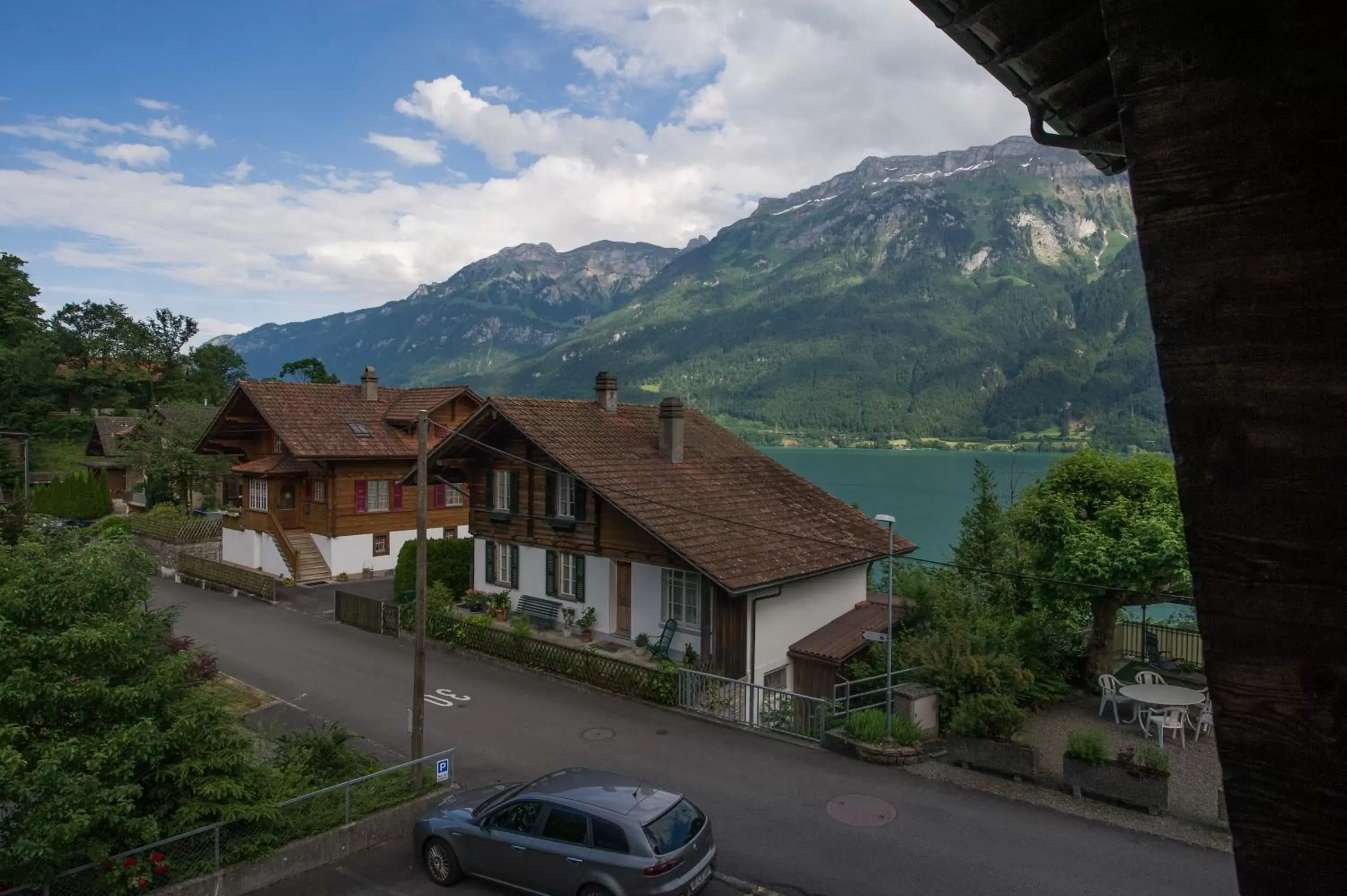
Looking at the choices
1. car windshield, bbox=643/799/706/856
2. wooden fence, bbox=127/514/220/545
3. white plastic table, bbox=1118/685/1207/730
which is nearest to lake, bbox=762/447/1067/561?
white plastic table, bbox=1118/685/1207/730

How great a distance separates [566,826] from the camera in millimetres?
10883

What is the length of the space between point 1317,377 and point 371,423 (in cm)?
3937

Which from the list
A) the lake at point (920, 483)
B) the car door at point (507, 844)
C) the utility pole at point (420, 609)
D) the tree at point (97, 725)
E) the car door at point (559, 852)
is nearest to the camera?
the tree at point (97, 725)

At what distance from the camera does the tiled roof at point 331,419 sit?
35.0 metres

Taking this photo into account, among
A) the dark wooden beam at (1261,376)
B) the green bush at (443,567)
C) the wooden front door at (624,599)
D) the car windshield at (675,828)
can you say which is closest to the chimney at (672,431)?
the wooden front door at (624,599)

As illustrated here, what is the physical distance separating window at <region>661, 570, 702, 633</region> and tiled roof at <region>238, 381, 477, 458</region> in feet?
59.9

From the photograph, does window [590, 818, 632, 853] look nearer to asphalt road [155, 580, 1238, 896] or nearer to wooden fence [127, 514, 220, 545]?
asphalt road [155, 580, 1238, 896]

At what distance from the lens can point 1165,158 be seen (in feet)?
6.16

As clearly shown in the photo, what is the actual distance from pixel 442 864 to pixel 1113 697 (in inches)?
565

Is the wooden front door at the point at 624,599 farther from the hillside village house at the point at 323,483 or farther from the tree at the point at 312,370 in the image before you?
the tree at the point at 312,370

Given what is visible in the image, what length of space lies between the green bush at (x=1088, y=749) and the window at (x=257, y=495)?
3227cm

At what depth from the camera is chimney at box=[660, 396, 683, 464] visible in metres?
26.5

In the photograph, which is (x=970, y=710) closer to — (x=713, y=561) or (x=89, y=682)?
(x=713, y=561)

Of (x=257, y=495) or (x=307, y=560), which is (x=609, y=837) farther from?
(x=257, y=495)
